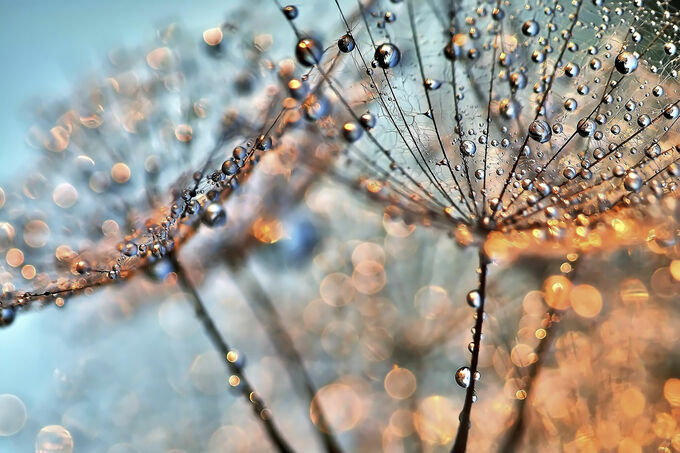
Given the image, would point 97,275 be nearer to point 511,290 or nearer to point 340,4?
point 340,4

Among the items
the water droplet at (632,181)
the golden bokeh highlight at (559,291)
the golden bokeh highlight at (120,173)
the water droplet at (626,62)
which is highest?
the water droplet at (626,62)

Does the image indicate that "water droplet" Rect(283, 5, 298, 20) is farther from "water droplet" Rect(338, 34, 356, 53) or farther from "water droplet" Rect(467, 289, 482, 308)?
"water droplet" Rect(467, 289, 482, 308)

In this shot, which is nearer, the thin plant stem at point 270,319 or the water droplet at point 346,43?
the water droplet at point 346,43

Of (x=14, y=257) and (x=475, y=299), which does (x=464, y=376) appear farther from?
(x=14, y=257)

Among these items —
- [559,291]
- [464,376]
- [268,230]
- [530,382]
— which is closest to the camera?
[464,376]

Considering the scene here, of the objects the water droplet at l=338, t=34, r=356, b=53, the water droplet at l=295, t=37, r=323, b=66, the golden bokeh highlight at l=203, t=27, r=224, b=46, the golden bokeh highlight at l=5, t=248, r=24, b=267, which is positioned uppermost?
the water droplet at l=338, t=34, r=356, b=53

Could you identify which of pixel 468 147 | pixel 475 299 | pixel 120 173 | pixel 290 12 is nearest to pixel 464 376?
pixel 475 299

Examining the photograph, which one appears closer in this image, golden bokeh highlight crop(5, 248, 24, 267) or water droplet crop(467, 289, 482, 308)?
water droplet crop(467, 289, 482, 308)

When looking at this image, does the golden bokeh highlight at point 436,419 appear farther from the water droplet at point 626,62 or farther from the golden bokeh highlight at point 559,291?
the water droplet at point 626,62

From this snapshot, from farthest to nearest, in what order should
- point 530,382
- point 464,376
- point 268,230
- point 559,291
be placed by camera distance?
point 268,230 < point 559,291 < point 530,382 < point 464,376

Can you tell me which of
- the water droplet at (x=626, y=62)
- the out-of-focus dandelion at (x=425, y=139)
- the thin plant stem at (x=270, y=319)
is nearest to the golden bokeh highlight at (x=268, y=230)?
the thin plant stem at (x=270, y=319)

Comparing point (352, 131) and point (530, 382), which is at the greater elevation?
point (352, 131)


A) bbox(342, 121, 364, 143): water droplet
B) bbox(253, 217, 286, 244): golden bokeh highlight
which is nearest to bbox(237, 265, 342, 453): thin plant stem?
bbox(253, 217, 286, 244): golden bokeh highlight
